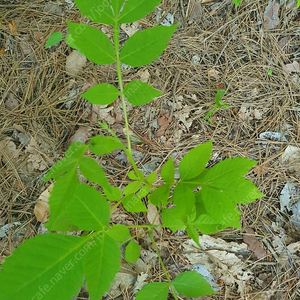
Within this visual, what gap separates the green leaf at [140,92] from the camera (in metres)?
1.13

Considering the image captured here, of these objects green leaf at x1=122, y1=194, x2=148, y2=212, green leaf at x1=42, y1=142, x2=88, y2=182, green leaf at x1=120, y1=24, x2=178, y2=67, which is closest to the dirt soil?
green leaf at x1=122, y1=194, x2=148, y2=212

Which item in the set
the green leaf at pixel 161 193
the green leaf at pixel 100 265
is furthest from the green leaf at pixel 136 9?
the green leaf at pixel 100 265

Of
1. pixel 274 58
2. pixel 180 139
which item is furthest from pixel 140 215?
pixel 274 58

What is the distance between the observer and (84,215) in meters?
0.94

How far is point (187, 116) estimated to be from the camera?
6.41ft

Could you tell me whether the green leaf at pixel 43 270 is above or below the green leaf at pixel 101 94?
below

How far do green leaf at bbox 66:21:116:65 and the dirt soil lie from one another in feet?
2.48

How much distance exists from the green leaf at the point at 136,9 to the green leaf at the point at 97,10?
0.16ft

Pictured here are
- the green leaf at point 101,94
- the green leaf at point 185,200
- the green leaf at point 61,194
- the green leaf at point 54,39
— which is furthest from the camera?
the green leaf at point 54,39

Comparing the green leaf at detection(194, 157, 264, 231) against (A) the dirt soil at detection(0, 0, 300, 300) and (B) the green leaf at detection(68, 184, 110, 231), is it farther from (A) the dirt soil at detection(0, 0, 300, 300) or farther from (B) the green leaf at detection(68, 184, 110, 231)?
(A) the dirt soil at detection(0, 0, 300, 300)

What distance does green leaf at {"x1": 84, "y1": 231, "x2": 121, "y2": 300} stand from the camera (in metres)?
0.82

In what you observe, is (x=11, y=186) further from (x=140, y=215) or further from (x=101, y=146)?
(x=101, y=146)

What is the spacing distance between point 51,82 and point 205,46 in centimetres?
118

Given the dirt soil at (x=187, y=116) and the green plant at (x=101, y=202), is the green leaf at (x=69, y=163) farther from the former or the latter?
the dirt soil at (x=187, y=116)
